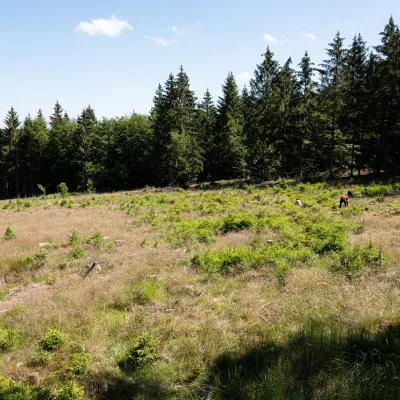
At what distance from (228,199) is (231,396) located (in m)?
20.4

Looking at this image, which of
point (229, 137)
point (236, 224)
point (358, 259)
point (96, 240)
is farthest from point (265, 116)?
point (358, 259)

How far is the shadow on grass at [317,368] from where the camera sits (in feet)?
13.0

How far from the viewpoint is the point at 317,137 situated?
120 ft

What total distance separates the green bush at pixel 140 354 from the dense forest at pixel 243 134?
32.0 m

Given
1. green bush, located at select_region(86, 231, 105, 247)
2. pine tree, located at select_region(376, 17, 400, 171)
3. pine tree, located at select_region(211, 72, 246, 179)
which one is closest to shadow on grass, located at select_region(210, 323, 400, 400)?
green bush, located at select_region(86, 231, 105, 247)

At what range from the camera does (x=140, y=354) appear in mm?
5188

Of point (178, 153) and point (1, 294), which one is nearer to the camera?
point (1, 294)

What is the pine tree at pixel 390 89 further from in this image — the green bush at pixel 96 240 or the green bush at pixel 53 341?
the green bush at pixel 53 341

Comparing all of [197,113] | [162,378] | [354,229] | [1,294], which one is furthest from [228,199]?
[197,113]

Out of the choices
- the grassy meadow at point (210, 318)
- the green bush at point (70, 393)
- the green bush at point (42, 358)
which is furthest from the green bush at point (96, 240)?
the green bush at point (70, 393)

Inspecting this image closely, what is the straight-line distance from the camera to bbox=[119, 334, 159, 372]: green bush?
512cm

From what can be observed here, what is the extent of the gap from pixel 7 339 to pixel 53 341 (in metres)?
1.06

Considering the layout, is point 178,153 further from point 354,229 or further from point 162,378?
point 162,378

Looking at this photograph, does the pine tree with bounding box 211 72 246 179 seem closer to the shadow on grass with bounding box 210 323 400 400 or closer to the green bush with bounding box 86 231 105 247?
the green bush with bounding box 86 231 105 247
